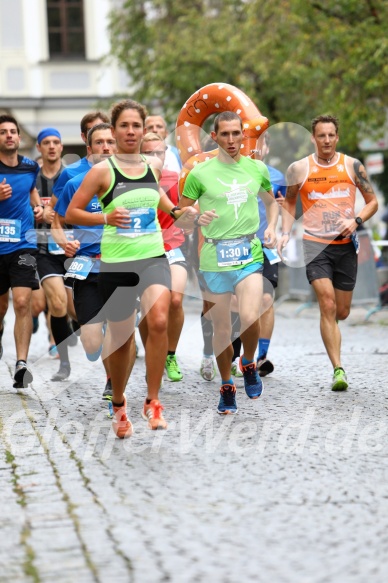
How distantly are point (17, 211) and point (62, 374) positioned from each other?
150 centimetres

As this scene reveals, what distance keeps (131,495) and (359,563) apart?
1.40 metres

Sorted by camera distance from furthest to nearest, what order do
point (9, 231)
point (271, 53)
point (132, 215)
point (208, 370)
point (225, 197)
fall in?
point (271, 53) → point (208, 370) → point (9, 231) → point (225, 197) → point (132, 215)

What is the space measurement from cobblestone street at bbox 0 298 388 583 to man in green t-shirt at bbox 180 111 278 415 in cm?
52

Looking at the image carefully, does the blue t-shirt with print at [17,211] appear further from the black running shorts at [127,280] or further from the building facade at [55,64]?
the building facade at [55,64]

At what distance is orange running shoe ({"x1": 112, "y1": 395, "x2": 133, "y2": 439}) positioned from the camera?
22.5 ft

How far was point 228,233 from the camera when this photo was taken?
761cm

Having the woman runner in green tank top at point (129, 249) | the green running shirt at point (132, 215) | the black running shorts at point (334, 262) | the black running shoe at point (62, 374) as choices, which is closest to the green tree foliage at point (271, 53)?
the black running shorts at point (334, 262)

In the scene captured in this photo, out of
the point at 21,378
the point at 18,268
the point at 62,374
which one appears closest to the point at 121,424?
the point at 21,378

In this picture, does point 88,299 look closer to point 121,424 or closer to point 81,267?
point 81,267

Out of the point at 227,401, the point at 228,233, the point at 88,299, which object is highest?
the point at 228,233

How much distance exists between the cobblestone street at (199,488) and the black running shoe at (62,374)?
2.20 feet

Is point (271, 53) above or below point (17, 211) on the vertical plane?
above

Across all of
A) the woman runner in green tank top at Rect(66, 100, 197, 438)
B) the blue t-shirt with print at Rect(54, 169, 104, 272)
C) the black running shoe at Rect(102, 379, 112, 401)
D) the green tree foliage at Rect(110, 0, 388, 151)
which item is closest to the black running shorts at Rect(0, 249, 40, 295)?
the blue t-shirt with print at Rect(54, 169, 104, 272)

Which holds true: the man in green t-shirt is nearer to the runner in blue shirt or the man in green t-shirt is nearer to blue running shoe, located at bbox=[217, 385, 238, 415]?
blue running shoe, located at bbox=[217, 385, 238, 415]
